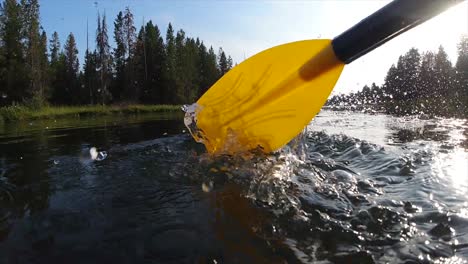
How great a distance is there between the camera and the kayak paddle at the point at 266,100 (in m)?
3.66

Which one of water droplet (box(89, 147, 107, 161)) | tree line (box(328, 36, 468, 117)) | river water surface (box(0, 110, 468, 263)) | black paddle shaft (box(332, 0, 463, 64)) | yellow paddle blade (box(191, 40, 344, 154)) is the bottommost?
river water surface (box(0, 110, 468, 263))

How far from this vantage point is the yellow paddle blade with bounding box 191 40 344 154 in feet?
12.2

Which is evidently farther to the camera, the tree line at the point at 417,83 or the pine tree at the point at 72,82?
the pine tree at the point at 72,82

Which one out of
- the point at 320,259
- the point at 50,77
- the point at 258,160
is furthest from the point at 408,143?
the point at 50,77

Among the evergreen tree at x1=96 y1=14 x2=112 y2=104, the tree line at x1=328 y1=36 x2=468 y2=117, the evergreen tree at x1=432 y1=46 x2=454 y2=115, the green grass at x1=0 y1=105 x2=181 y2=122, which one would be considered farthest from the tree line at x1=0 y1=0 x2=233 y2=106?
the evergreen tree at x1=432 y1=46 x2=454 y2=115

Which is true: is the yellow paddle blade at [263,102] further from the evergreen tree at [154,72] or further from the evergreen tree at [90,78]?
the evergreen tree at [154,72]

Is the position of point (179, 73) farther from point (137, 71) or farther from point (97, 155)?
point (97, 155)

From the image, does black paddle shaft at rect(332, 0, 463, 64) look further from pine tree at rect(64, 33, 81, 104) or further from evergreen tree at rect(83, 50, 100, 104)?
pine tree at rect(64, 33, 81, 104)

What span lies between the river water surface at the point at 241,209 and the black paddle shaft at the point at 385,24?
1.35 meters

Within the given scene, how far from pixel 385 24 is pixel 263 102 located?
1.53m

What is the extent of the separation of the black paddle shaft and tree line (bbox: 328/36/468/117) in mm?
26395

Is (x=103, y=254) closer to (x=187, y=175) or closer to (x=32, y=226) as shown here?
(x=32, y=226)

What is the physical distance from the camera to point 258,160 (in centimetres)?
401

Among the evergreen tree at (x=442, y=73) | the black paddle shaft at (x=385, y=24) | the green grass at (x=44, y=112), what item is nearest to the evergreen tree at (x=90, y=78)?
the green grass at (x=44, y=112)
